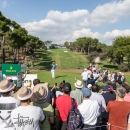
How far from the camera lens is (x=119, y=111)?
446 centimetres

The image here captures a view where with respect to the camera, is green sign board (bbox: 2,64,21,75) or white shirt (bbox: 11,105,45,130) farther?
green sign board (bbox: 2,64,21,75)

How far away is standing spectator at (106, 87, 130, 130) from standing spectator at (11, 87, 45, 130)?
1730 millimetres

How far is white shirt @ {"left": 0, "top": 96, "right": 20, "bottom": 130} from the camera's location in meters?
3.81

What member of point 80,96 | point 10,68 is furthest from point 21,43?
point 80,96

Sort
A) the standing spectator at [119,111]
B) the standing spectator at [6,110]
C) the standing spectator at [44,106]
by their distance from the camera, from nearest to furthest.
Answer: the standing spectator at [6,110] → the standing spectator at [44,106] → the standing spectator at [119,111]

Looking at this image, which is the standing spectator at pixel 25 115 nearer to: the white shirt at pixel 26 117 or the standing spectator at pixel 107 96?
the white shirt at pixel 26 117

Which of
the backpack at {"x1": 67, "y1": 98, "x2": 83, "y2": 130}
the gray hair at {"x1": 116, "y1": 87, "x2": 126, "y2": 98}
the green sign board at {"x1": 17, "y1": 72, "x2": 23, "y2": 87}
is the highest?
the gray hair at {"x1": 116, "y1": 87, "x2": 126, "y2": 98}

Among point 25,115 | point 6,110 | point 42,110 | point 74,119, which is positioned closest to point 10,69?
point 74,119

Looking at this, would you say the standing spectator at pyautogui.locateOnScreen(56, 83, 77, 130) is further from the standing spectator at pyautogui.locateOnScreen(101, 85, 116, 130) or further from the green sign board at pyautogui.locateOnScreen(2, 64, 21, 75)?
the green sign board at pyautogui.locateOnScreen(2, 64, 21, 75)

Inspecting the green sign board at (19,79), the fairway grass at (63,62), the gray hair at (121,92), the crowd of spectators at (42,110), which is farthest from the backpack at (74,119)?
the fairway grass at (63,62)

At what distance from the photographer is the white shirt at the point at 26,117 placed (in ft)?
11.6

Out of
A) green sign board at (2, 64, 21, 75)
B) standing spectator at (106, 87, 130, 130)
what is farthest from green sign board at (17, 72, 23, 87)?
standing spectator at (106, 87, 130, 130)

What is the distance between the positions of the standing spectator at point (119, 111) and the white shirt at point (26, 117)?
1.78 meters

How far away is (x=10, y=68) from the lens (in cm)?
1173
